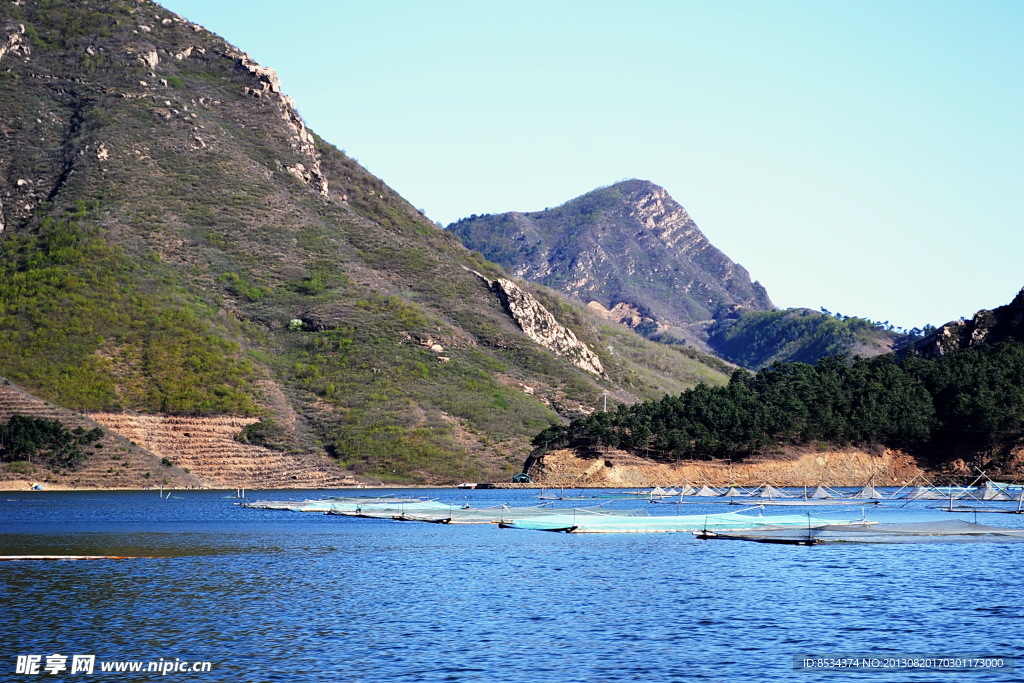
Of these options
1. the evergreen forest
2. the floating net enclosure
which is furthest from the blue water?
the evergreen forest

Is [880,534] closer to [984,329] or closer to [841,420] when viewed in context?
[841,420]

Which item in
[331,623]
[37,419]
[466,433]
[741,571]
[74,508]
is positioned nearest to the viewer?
[331,623]

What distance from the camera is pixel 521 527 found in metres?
83.8

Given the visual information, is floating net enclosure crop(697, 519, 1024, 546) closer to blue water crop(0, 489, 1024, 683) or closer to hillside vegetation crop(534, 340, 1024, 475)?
blue water crop(0, 489, 1024, 683)

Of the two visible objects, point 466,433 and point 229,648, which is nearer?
point 229,648

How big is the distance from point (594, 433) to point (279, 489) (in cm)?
4147

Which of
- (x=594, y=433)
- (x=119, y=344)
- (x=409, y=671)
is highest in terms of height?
(x=119, y=344)

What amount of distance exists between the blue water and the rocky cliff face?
116111mm

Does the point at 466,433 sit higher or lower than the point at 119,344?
lower

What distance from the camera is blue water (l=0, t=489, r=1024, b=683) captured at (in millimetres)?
36969

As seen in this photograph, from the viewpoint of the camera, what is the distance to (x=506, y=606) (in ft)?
159

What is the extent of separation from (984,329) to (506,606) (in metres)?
151

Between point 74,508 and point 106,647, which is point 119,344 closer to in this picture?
point 74,508

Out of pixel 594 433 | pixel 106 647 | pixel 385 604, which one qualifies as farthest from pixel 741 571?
pixel 594 433
